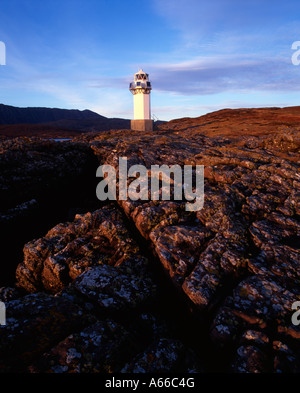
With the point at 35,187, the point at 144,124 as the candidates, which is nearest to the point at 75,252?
the point at 35,187

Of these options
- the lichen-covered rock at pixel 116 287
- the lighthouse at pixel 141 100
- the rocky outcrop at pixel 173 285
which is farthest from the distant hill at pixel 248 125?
the lichen-covered rock at pixel 116 287

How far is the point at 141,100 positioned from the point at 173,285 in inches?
2935

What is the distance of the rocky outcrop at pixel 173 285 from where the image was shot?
562cm

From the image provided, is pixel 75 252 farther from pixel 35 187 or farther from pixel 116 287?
pixel 35 187

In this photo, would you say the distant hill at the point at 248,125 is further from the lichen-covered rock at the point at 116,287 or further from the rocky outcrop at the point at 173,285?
the lichen-covered rock at the point at 116,287

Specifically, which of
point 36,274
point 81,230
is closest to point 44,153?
point 81,230

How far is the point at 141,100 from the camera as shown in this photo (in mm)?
74062

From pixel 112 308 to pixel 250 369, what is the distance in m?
4.01

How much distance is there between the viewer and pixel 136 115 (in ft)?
252

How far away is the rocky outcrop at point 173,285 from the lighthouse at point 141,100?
2541 inches

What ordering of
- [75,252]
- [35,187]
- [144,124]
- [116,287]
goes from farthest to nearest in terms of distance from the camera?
[144,124]
[35,187]
[75,252]
[116,287]

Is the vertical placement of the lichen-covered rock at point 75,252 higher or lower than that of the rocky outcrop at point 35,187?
lower

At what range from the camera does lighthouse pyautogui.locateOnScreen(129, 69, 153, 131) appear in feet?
242

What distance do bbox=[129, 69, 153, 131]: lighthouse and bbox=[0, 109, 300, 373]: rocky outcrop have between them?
6454 cm
